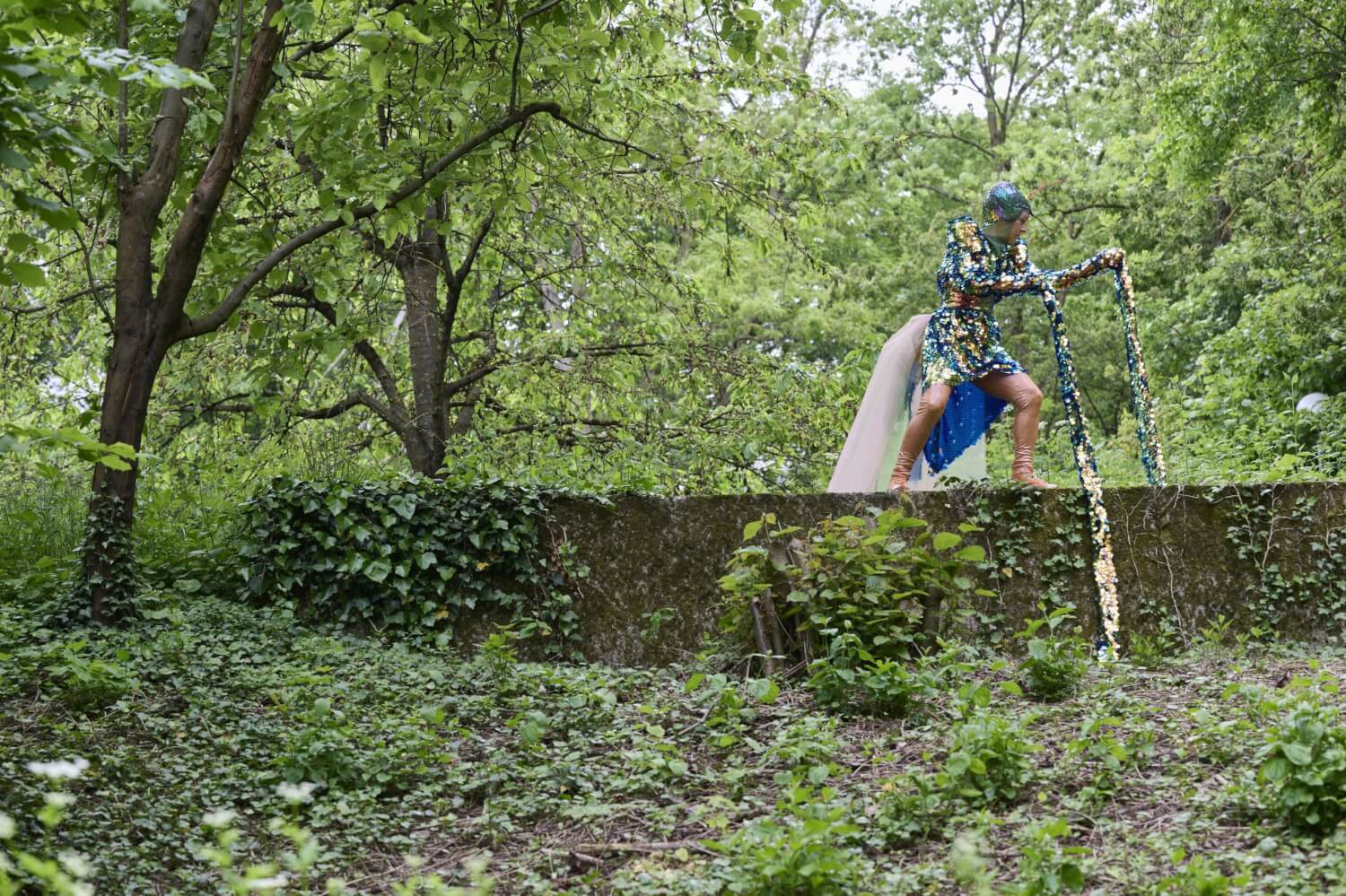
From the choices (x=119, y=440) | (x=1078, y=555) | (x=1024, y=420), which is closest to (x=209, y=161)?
(x=119, y=440)

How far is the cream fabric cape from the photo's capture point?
8891 millimetres

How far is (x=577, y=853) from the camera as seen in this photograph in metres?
4.61

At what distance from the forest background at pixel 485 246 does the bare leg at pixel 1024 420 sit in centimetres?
124

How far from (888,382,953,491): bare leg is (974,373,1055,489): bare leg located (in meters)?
0.38

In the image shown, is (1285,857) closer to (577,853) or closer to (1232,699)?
(1232,699)

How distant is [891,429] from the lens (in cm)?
902

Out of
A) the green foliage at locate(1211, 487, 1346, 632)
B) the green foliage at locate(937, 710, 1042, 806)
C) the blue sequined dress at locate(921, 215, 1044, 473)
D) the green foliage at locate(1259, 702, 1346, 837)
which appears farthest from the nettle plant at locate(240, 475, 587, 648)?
the green foliage at locate(1259, 702, 1346, 837)

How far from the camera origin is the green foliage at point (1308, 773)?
13.4ft

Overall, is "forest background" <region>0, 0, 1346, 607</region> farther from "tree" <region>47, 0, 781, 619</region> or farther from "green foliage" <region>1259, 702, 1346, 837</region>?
"green foliage" <region>1259, 702, 1346, 837</region>

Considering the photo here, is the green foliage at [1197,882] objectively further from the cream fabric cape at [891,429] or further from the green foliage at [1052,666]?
the cream fabric cape at [891,429]

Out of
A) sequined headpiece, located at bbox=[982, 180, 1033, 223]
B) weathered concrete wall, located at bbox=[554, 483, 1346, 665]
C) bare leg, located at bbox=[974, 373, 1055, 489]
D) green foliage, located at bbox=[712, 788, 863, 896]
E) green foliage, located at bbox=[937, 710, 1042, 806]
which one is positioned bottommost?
green foliage, located at bbox=[712, 788, 863, 896]

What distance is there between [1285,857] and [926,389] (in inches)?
192

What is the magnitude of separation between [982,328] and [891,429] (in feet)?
3.29

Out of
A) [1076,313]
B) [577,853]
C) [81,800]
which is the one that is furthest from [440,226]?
[1076,313]
